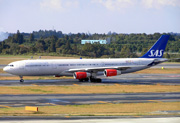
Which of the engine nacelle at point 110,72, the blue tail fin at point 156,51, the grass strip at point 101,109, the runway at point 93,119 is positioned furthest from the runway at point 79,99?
the blue tail fin at point 156,51

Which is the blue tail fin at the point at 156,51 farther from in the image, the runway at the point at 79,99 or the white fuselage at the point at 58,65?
the runway at the point at 79,99

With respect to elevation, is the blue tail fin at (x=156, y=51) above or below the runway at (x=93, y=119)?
above

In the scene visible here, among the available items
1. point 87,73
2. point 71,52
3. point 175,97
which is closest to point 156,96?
point 175,97

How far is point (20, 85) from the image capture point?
182ft

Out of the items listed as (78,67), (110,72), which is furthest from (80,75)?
(110,72)

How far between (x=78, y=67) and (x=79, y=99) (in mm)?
20042

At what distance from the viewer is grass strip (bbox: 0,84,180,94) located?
4844 cm

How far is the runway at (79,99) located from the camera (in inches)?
1549

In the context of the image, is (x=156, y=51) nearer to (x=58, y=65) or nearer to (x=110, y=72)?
(x=110, y=72)

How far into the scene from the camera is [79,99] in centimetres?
4209

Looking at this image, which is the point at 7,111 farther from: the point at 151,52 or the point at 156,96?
the point at 151,52

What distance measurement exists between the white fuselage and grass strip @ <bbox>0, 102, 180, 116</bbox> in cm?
2255

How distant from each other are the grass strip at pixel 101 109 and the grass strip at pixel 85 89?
10839mm

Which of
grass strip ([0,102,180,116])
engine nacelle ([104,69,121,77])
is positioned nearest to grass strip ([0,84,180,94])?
engine nacelle ([104,69,121,77])
